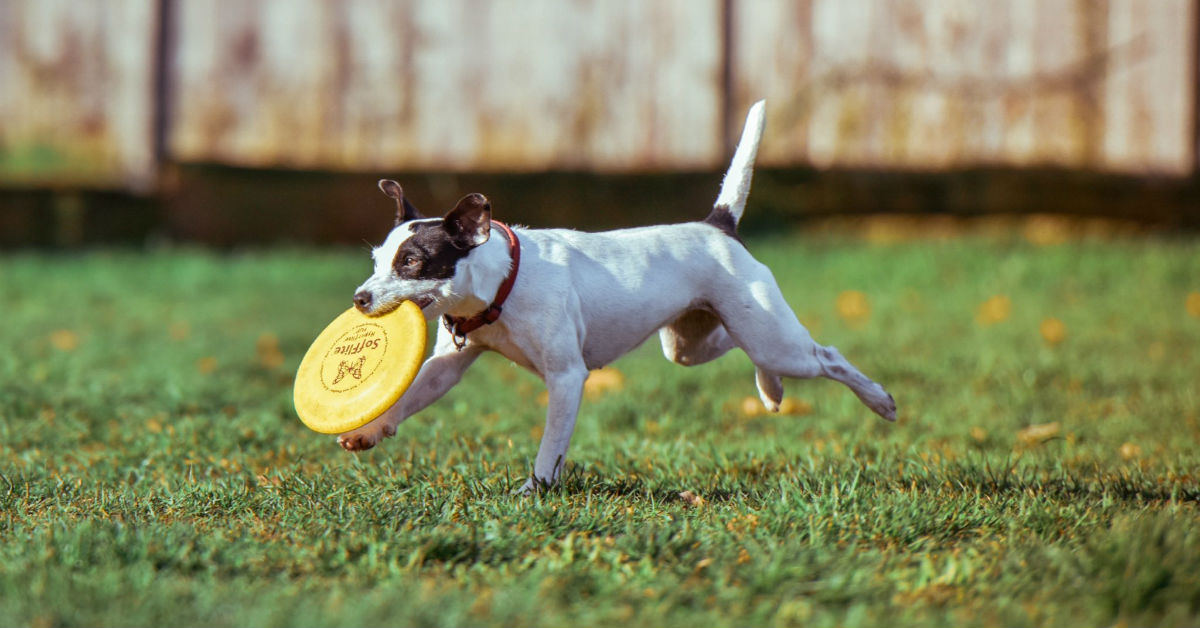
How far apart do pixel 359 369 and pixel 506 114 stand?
5.73 meters

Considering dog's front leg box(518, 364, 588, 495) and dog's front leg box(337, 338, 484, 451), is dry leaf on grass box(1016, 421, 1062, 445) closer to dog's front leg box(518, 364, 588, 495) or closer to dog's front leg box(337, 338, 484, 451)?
dog's front leg box(518, 364, 588, 495)

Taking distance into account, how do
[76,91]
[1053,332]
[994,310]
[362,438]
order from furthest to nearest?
[76,91]
[994,310]
[1053,332]
[362,438]

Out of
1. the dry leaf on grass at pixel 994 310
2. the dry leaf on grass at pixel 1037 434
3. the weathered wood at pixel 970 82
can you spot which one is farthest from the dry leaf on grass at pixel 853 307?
the dry leaf on grass at pixel 1037 434

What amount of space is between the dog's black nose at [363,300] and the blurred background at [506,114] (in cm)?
557

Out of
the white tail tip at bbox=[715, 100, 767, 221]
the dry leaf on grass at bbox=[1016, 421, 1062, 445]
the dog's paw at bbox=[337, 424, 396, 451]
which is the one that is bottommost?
the dry leaf on grass at bbox=[1016, 421, 1062, 445]

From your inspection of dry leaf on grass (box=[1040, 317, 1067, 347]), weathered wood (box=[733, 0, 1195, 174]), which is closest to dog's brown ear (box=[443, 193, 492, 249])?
dry leaf on grass (box=[1040, 317, 1067, 347])

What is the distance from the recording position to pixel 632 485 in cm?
354

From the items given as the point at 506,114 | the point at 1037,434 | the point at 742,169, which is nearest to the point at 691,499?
the point at 742,169

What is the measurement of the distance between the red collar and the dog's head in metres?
0.10

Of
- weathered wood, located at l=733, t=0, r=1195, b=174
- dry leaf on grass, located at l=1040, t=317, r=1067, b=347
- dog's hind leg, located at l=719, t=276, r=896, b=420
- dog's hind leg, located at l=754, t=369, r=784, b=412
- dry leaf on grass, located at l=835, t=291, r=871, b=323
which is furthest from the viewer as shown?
A: weathered wood, located at l=733, t=0, r=1195, b=174

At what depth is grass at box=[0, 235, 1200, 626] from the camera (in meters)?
2.47

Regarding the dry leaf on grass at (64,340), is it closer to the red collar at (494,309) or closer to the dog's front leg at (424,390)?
the dog's front leg at (424,390)

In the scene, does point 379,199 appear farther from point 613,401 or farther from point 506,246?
point 506,246

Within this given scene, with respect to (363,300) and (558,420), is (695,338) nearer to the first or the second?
(558,420)
